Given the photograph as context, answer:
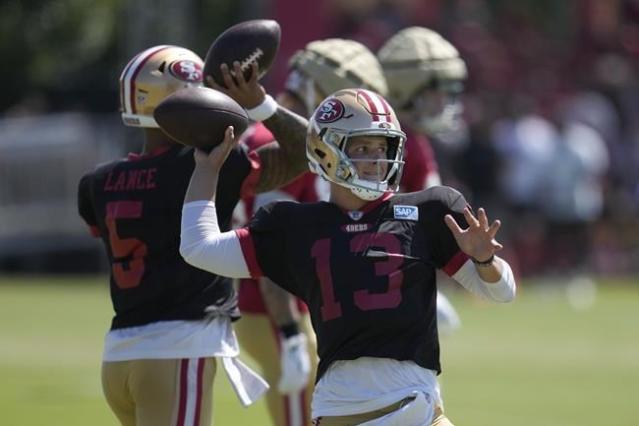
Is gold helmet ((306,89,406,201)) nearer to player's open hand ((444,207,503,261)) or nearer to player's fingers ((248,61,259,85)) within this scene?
player's open hand ((444,207,503,261))

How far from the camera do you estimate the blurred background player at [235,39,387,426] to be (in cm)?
662

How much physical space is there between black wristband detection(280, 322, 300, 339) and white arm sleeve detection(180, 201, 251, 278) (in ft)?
5.01

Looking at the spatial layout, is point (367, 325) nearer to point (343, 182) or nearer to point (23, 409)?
point (343, 182)

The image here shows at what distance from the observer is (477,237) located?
4805 mm

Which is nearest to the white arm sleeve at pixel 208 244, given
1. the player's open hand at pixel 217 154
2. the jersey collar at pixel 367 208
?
the player's open hand at pixel 217 154

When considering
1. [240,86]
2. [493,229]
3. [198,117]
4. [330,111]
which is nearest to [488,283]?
[493,229]

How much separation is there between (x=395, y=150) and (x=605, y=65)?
52.7 ft

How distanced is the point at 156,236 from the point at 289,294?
4.25 ft

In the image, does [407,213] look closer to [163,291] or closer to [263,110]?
[263,110]

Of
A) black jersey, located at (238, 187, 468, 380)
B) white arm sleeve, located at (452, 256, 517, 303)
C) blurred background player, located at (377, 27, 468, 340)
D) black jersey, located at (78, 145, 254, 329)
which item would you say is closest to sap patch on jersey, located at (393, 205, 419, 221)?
black jersey, located at (238, 187, 468, 380)

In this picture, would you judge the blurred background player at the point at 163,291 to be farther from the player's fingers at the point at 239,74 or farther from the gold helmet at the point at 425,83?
the gold helmet at the point at 425,83

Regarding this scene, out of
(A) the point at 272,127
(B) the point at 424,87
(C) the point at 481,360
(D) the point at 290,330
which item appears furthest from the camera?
(C) the point at 481,360

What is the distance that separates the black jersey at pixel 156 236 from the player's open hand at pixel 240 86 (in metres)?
0.20

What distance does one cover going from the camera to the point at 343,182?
16.4 ft
